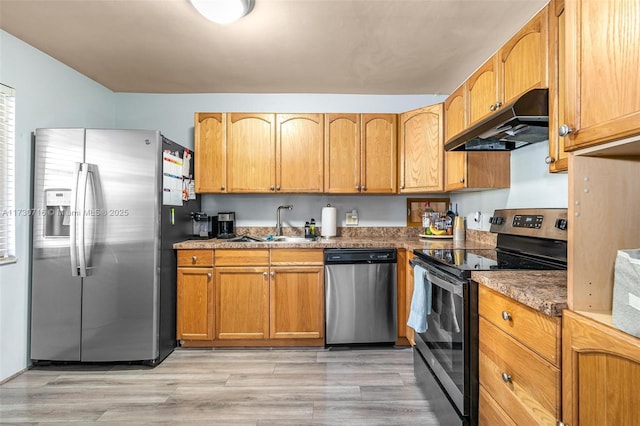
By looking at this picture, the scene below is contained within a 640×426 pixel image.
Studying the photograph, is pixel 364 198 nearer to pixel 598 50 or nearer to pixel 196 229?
pixel 196 229

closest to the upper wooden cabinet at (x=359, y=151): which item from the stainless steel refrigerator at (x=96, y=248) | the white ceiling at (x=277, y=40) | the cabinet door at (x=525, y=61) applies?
the white ceiling at (x=277, y=40)

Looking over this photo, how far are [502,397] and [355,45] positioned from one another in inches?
86.7

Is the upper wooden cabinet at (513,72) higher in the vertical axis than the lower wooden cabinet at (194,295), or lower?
higher

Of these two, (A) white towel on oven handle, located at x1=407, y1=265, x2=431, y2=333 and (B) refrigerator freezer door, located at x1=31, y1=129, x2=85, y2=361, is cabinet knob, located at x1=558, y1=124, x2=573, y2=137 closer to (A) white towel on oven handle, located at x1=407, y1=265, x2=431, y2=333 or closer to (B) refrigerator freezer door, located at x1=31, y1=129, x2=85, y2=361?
(A) white towel on oven handle, located at x1=407, y1=265, x2=431, y2=333

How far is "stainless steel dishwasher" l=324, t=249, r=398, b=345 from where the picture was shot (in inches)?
109

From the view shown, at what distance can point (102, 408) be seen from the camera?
77.7 inches

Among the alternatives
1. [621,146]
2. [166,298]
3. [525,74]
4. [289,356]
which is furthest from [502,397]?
[166,298]

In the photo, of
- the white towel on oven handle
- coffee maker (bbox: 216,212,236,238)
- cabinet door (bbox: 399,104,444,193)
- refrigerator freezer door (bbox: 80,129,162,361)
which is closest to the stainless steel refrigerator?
refrigerator freezer door (bbox: 80,129,162,361)

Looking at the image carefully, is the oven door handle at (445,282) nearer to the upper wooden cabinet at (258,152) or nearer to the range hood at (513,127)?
the range hood at (513,127)

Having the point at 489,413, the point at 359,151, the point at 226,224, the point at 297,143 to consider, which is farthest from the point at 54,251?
the point at 489,413

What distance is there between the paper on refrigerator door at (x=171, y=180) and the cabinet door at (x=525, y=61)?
2337 millimetres

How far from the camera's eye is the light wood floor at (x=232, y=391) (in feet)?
6.14

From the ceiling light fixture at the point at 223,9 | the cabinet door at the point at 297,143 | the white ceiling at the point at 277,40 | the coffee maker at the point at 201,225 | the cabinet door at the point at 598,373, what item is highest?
the white ceiling at the point at 277,40

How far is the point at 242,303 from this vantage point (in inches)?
110
